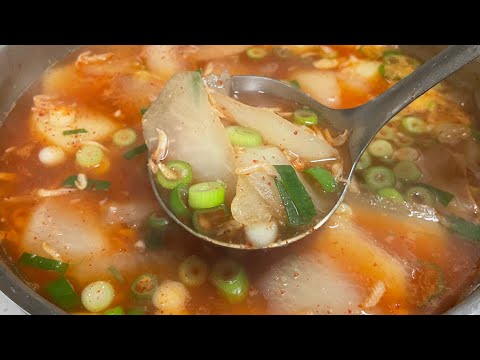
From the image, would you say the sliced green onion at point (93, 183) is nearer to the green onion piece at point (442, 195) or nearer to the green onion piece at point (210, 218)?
the green onion piece at point (210, 218)

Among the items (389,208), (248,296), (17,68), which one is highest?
(17,68)

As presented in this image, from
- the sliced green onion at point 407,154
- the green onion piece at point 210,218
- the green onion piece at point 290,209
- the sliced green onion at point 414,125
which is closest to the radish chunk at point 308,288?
the green onion piece at point 290,209

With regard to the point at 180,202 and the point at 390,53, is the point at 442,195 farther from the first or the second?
the point at 180,202

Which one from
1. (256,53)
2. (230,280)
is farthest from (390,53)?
(230,280)

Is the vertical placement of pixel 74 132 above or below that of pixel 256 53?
below

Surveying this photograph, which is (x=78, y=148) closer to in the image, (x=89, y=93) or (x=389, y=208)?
(x=89, y=93)

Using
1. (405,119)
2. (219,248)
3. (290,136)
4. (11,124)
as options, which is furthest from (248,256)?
(11,124)
